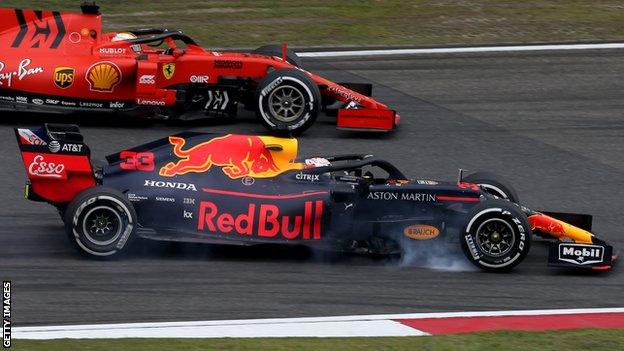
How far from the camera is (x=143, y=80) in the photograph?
16656 mm

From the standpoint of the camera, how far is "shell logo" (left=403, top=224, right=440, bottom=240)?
12234 millimetres

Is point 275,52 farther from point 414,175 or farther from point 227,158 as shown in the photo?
point 227,158

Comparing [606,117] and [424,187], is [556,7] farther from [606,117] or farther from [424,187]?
[424,187]

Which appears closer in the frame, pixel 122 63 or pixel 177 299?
pixel 177 299

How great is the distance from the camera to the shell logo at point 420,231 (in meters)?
12.2

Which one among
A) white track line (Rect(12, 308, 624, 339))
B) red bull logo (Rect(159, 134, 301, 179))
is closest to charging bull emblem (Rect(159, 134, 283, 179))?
red bull logo (Rect(159, 134, 301, 179))

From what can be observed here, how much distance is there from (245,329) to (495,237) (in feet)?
9.38

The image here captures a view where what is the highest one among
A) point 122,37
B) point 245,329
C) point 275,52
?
point 122,37

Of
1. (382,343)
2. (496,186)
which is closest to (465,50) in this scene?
(496,186)

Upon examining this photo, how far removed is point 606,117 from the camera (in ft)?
60.4

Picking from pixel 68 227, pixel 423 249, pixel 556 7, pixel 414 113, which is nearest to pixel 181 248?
pixel 68 227

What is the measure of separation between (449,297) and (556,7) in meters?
14.7

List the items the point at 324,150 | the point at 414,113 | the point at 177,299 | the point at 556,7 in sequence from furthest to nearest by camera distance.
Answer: the point at 556,7 → the point at 414,113 → the point at 324,150 → the point at 177,299

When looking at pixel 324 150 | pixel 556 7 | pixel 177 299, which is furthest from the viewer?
pixel 556 7
